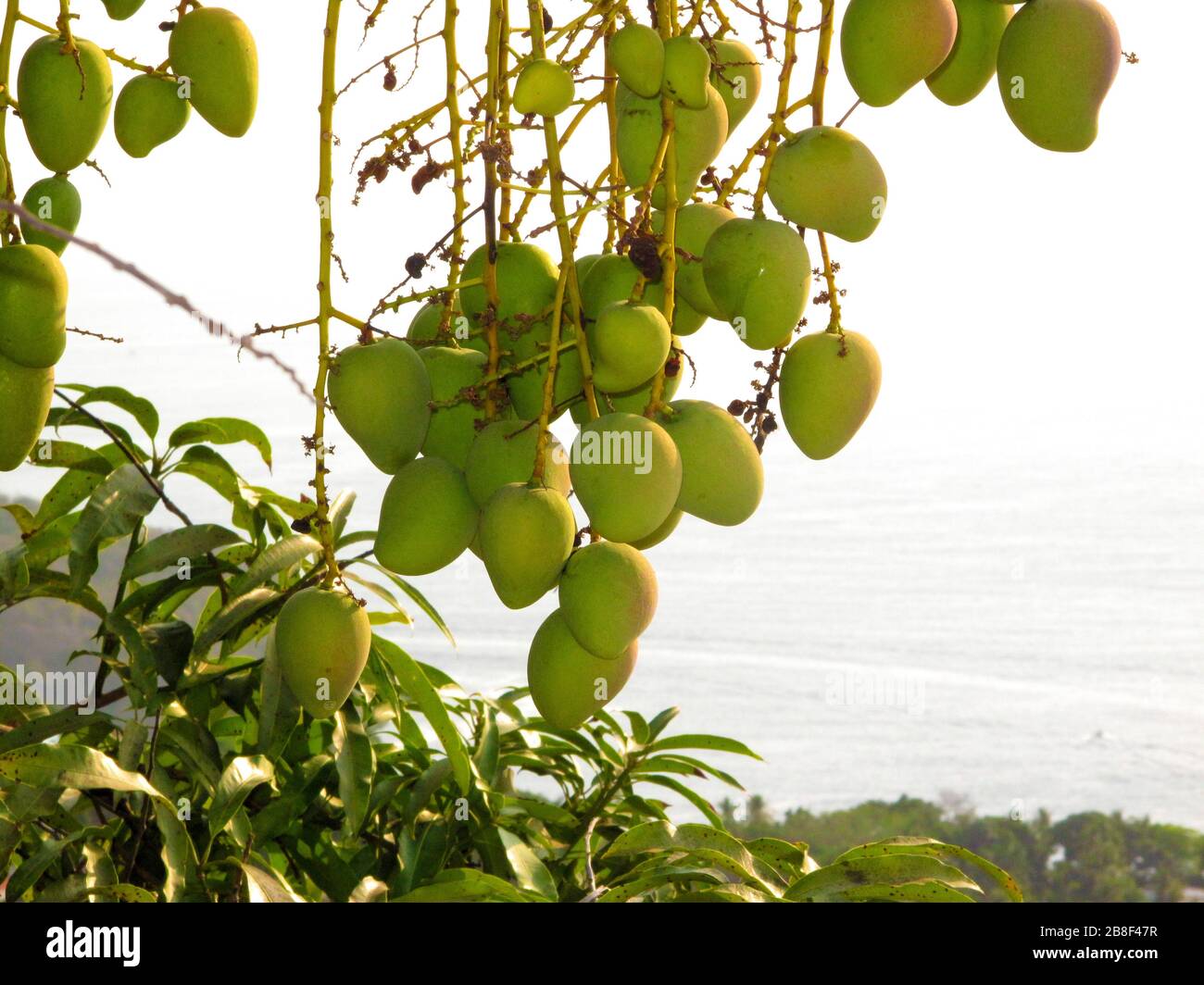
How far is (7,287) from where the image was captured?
24.4 inches

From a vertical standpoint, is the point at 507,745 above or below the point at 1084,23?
below

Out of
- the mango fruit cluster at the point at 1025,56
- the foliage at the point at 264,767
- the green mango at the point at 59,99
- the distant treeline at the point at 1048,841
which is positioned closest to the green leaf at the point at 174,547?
the foliage at the point at 264,767

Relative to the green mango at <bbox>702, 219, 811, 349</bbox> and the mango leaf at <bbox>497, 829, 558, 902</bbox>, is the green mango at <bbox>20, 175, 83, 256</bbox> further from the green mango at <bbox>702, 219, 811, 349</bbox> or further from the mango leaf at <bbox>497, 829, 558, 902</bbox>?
the mango leaf at <bbox>497, 829, 558, 902</bbox>

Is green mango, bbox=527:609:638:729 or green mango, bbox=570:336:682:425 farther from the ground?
green mango, bbox=570:336:682:425

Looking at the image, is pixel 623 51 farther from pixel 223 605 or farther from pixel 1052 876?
pixel 1052 876

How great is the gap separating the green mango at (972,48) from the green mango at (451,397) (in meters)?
0.25

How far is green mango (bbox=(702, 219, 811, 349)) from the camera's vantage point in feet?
1.90

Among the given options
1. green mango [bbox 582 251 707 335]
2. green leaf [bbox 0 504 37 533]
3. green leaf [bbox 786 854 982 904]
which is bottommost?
green leaf [bbox 786 854 982 904]

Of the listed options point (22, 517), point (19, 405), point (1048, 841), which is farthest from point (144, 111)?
point (1048, 841)

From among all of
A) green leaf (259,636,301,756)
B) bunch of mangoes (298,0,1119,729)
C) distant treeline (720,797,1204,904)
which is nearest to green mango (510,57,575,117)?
bunch of mangoes (298,0,1119,729)

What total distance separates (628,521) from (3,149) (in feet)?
1.10

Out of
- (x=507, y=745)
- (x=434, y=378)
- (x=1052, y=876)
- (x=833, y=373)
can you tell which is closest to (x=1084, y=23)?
(x=833, y=373)

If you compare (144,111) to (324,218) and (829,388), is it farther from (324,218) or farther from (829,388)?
(829,388)

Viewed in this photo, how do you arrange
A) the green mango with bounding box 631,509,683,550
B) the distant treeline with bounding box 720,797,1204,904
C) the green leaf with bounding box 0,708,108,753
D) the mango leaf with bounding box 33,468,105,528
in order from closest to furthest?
1. the green mango with bounding box 631,509,683,550
2. the green leaf with bounding box 0,708,108,753
3. the mango leaf with bounding box 33,468,105,528
4. the distant treeline with bounding box 720,797,1204,904
